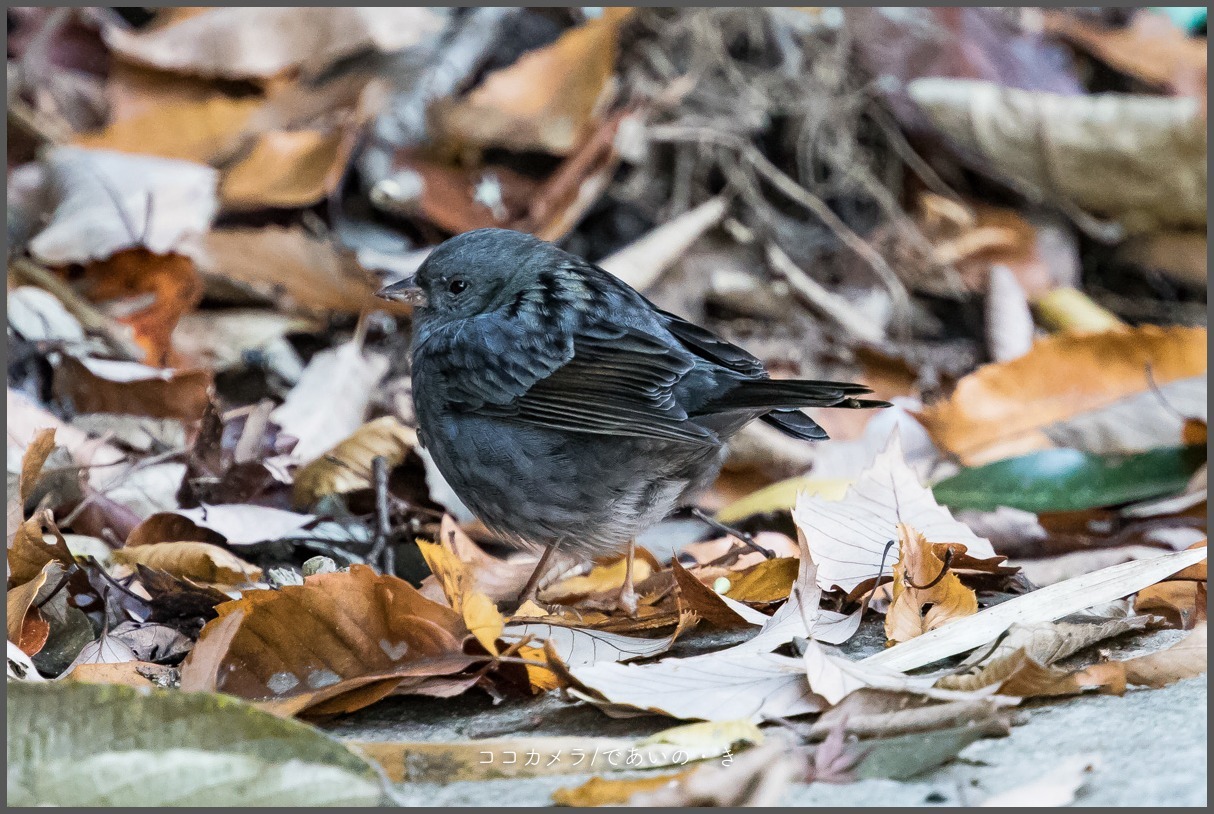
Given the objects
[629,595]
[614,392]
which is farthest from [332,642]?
[614,392]

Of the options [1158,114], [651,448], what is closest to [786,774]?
[651,448]

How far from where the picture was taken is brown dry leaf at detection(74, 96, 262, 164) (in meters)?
4.93

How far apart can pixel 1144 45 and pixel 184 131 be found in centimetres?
488

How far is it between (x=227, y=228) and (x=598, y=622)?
2.67 meters

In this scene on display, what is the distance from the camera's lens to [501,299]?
11.8 feet

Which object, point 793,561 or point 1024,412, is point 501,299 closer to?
point 793,561

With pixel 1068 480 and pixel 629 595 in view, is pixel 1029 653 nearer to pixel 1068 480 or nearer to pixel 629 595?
pixel 629 595

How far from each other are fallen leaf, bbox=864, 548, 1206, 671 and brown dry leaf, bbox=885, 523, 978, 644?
2.4 inches

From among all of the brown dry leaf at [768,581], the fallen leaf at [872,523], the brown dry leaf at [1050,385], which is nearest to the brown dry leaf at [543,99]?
the brown dry leaf at [1050,385]

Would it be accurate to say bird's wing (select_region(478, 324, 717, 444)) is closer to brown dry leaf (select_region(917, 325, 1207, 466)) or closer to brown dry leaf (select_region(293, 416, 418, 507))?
brown dry leaf (select_region(293, 416, 418, 507))

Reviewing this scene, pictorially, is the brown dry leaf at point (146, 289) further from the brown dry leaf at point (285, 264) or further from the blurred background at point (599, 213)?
the brown dry leaf at point (285, 264)

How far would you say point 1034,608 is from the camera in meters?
2.52

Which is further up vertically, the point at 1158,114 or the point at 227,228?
the point at 1158,114

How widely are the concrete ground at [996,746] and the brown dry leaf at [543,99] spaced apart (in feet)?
10.5
